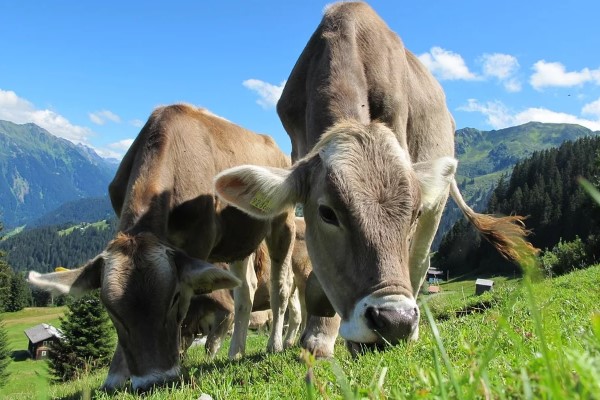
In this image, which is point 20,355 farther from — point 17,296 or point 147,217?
point 147,217

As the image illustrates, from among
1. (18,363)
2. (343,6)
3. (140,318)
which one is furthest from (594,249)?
(18,363)

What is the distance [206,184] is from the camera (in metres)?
7.47

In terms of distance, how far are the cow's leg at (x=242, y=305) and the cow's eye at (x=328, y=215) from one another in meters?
4.96

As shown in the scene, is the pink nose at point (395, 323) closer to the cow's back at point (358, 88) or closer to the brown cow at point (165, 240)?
the brown cow at point (165, 240)

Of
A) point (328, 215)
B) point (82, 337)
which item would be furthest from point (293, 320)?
point (82, 337)

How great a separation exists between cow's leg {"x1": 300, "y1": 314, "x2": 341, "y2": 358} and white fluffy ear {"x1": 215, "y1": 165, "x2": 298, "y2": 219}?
4.14ft

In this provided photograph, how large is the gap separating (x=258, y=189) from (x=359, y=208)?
137 cm

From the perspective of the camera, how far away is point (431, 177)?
542cm

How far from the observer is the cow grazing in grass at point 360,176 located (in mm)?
4312

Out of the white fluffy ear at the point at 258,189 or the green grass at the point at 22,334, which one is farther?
the green grass at the point at 22,334

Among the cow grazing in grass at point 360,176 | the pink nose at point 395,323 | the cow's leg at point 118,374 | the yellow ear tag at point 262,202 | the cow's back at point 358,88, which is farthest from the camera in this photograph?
the cow's back at point 358,88

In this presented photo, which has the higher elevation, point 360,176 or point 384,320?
point 360,176

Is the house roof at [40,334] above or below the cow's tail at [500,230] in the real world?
below

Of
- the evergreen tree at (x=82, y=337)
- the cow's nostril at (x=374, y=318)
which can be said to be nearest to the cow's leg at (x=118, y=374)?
the cow's nostril at (x=374, y=318)
